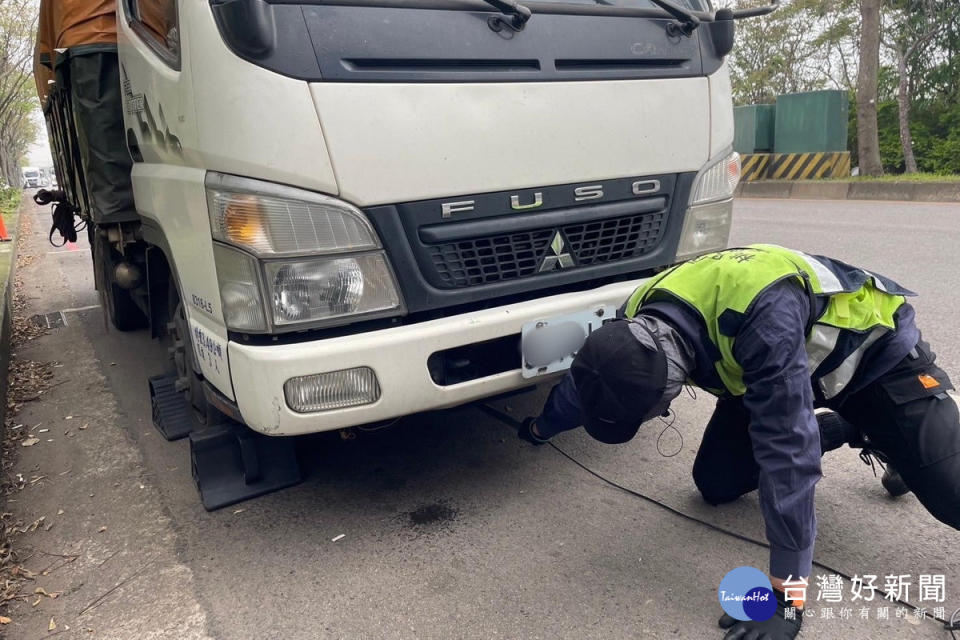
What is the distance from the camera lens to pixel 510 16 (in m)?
2.39

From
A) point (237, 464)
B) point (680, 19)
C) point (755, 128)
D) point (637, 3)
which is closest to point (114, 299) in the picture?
point (237, 464)

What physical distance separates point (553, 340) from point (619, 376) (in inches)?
27.2

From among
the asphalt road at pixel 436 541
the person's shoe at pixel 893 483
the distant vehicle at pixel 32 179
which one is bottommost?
the asphalt road at pixel 436 541

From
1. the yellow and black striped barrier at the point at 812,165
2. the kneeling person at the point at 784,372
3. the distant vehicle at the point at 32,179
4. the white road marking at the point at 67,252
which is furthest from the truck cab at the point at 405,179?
the distant vehicle at the point at 32,179

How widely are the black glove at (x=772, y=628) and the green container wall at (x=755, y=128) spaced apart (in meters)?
16.0

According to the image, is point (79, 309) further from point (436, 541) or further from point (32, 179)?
point (32, 179)

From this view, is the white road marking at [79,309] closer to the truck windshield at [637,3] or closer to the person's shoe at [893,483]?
the truck windshield at [637,3]

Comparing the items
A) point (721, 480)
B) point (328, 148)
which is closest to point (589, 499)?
point (721, 480)

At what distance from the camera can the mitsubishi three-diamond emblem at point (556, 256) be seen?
2.62m

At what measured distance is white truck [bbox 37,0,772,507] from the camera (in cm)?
218

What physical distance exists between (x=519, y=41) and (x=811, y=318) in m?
1.24

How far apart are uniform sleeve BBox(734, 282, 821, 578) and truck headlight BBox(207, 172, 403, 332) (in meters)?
1.09

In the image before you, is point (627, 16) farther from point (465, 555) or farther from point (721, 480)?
point (465, 555)

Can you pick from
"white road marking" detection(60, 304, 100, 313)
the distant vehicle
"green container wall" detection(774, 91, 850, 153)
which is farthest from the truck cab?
the distant vehicle
